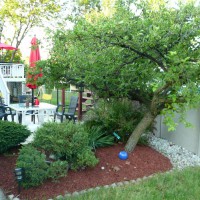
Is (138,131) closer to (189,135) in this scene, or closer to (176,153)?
(176,153)

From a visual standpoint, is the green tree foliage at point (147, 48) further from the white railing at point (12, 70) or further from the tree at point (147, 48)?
the white railing at point (12, 70)

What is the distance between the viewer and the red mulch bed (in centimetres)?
331

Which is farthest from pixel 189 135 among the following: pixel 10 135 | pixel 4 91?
pixel 4 91

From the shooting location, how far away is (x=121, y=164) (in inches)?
169

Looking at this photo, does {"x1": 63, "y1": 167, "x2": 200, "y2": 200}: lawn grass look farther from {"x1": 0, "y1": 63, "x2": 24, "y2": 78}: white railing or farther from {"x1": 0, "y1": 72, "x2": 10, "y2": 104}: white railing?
{"x1": 0, "y1": 63, "x2": 24, "y2": 78}: white railing

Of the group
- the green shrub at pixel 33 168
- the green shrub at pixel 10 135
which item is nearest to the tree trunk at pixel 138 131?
the green shrub at pixel 33 168

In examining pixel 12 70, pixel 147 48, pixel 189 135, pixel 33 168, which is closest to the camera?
pixel 33 168

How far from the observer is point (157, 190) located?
11.0ft

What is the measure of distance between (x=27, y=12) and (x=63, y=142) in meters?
11.7

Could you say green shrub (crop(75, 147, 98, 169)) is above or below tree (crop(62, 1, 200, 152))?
below

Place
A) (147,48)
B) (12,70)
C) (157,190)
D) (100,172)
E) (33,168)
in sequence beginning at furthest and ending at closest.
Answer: (12,70) < (100,172) < (147,48) < (157,190) < (33,168)

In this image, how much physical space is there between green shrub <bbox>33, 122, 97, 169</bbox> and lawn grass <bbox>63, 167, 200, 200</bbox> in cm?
70

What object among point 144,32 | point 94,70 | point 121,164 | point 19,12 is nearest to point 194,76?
point 144,32

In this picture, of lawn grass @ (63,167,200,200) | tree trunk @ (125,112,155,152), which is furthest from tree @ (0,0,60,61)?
lawn grass @ (63,167,200,200)
